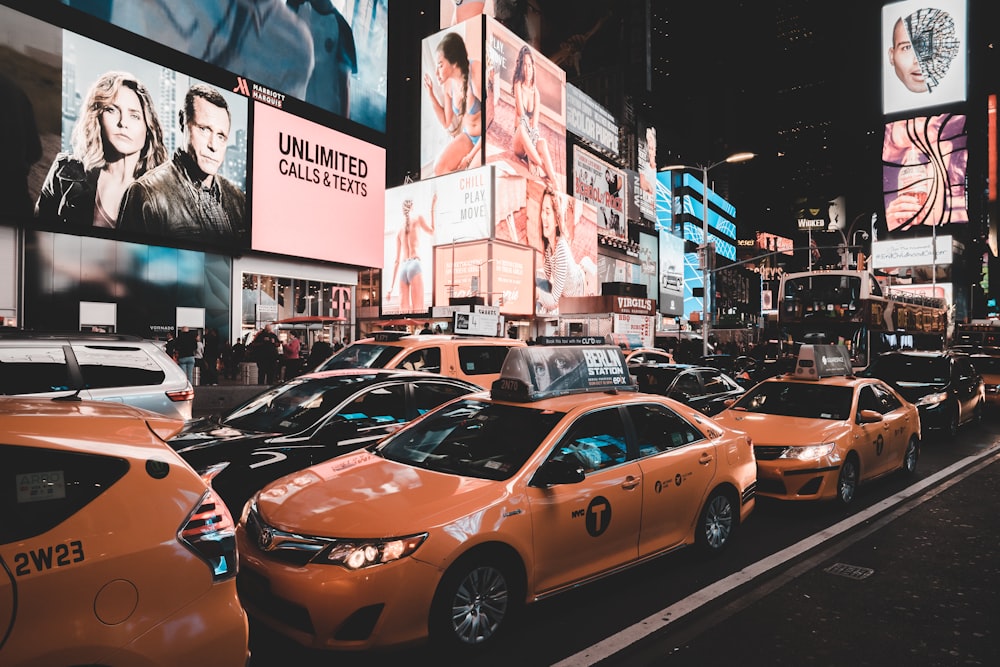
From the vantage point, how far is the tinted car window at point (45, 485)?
2109 millimetres

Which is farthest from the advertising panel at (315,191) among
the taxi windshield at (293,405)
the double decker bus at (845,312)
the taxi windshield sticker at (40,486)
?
the taxi windshield sticker at (40,486)

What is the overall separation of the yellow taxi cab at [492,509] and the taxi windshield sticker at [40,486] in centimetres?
147

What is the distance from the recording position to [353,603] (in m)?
3.30

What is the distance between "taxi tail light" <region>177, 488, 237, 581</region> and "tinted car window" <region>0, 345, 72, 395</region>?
17.1 ft

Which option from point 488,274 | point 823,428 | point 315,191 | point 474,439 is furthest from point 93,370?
point 488,274

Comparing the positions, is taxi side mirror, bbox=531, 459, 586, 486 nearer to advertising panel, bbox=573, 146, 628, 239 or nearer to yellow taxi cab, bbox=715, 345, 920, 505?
yellow taxi cab, bbox=715, 345, 920, 505

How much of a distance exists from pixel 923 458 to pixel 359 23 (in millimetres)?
30231

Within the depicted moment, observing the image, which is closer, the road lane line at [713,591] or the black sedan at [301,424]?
the road lane line at [713,591]

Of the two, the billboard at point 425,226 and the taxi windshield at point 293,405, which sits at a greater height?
the billboard at point 425,226

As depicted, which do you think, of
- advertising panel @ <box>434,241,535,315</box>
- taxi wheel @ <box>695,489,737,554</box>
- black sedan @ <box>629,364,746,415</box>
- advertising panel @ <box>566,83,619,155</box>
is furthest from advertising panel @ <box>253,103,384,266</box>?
advertising panel @ <box>566,83,619,155</box>

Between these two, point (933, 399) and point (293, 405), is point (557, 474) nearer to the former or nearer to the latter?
point (293, 405)

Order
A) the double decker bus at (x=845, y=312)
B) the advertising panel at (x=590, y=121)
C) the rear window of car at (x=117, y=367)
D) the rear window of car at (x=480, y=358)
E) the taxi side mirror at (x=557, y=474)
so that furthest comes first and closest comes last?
1. the advertising panel at (x=590, y=121)
2. the double decker bus at (x=845, y=312)
3. the rear window of car at (x=480, y=358)
4. the rear window of car at (x=117, y=367)
5. the taxi side mirror at (x=557, y=474)

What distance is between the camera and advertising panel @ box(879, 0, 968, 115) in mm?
71125

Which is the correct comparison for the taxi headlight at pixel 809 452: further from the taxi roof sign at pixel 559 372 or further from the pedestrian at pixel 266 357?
the pedestrian at pixel 266 357
